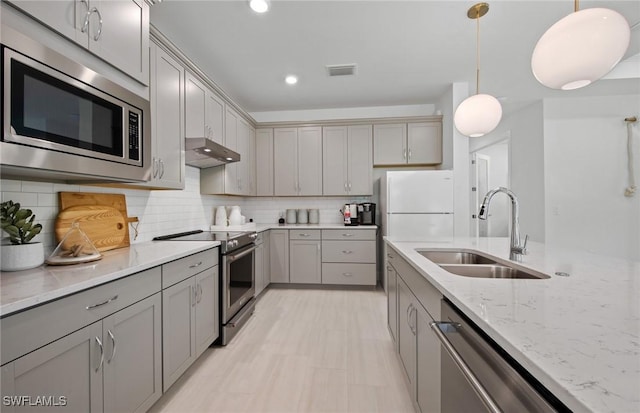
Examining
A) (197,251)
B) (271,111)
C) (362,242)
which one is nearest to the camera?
(197,251)

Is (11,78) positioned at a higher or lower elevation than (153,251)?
higher

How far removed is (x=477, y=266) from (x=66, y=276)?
1.93 m

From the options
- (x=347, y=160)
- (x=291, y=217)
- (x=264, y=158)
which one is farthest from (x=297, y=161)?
(x=291, y=217)

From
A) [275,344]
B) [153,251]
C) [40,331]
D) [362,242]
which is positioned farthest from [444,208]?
[40,331]

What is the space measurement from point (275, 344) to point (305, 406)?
30.1 inches

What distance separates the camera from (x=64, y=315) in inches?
39.3


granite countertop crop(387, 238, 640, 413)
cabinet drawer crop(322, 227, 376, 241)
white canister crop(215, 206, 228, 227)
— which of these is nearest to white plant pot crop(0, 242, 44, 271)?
granite countertop crop(387, 238, 640, 413)

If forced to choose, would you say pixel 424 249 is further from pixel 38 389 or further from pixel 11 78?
pixel 11 78

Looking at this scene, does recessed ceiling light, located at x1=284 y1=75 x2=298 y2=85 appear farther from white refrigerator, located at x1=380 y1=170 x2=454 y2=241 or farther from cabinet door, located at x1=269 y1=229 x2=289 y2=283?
cabinet door, located at x1=269 y1=229 x2=289 y2=283

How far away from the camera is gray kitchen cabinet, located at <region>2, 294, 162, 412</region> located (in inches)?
35.6

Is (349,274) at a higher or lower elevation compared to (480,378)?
lower

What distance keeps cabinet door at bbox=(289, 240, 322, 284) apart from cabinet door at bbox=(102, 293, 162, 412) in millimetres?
2319

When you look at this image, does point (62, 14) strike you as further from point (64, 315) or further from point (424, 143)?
point (424, 143)

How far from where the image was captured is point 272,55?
8.96 ft
